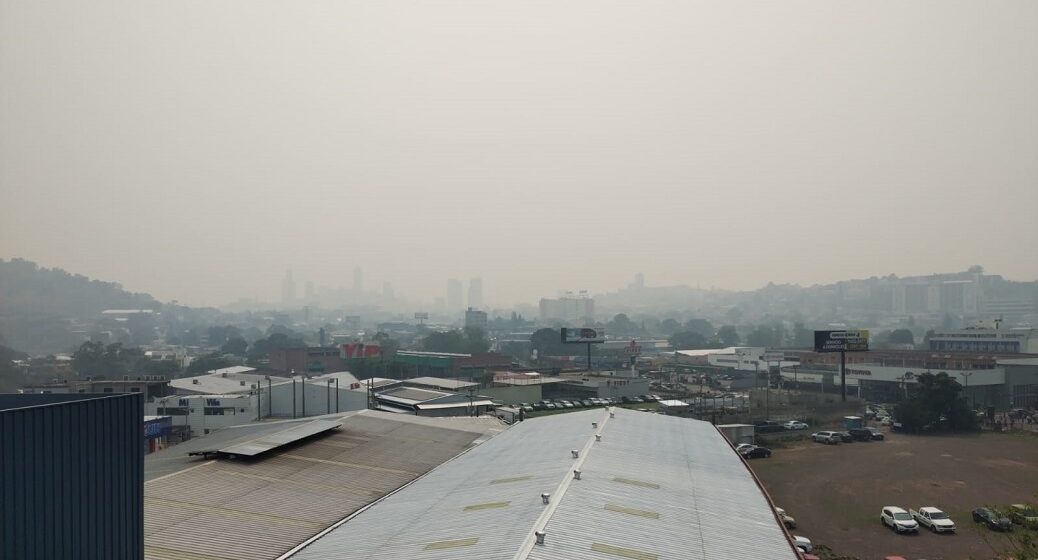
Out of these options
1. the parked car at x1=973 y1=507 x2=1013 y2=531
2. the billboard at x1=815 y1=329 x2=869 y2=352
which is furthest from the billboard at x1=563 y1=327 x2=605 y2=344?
the parked car at x1=973 y1=507 x2=1013 y2=531

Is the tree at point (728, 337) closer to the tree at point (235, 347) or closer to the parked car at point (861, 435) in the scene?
the tree at point (235, 347)

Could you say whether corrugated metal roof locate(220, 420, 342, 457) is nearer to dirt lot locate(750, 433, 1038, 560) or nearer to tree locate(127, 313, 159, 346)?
dirt lot locate(750, 433, 1038, 560)

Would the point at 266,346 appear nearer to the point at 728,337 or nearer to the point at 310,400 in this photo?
the point at 310,400

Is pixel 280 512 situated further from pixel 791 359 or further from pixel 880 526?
pixel 791 359

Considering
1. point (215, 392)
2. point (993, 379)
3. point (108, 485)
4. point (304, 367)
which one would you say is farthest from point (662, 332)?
point (108, 485)

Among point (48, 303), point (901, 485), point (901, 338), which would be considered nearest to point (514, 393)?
point (901, 485)
